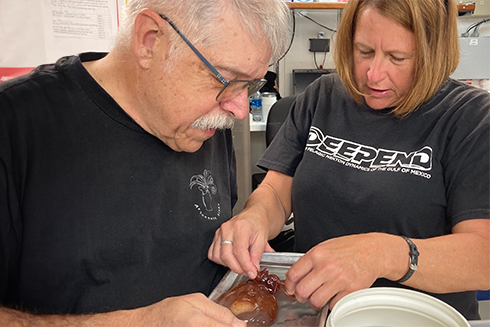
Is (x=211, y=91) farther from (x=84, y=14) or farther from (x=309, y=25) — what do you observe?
(x=309, y=25)

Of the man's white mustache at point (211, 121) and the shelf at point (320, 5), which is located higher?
the shelf at point (320, 5)

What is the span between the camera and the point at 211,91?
99 centimetres

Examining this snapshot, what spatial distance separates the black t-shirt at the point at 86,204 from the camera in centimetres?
87

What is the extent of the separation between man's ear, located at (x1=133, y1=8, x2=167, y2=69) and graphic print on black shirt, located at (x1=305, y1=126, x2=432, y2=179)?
28.3 inches

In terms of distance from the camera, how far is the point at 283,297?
1043 mm

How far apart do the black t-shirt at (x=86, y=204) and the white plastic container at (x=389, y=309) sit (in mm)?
524

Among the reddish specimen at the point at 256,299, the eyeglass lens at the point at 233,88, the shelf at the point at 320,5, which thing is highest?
the shelf at the point at 320,5

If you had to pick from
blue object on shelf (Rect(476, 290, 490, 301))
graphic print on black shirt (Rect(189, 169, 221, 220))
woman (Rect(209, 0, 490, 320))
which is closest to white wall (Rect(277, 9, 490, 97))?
blue object on shelf (Rect(476, 290, 490, 301))

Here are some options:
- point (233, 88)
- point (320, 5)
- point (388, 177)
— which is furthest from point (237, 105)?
point (320, 5)

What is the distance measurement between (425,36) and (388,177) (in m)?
0.44

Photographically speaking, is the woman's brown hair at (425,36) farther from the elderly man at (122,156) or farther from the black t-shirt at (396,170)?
the elderly man at (122,156)

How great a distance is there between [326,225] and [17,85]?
102 centimetres

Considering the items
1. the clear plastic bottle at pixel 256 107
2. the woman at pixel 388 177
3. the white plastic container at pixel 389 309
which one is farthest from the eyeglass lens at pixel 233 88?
the clear plastic bottle at pixel 256 107

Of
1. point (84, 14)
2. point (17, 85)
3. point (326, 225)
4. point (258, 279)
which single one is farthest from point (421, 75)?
point (84, 14)
